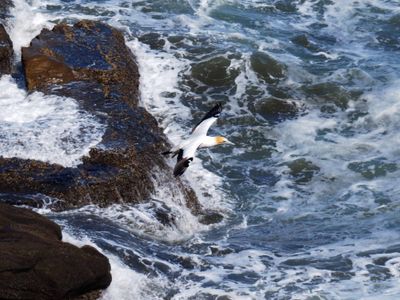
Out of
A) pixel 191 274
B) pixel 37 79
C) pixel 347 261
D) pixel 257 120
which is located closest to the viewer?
pixel 191 274

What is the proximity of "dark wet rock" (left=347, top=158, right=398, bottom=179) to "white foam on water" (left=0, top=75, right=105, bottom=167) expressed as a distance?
12.8 feet

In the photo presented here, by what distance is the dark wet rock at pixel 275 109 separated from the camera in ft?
43.0

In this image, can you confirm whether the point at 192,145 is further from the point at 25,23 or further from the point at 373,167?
the point at 25,23

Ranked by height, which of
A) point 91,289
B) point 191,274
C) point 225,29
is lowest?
point 225,29

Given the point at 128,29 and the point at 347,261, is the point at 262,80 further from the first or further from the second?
the point at 347,261

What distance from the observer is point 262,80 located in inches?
561

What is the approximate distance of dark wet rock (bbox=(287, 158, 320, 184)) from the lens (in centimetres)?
1127

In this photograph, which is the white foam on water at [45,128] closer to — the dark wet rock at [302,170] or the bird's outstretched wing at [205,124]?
the bird's outstretched wing at [205,124]

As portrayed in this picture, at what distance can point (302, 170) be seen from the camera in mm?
11516

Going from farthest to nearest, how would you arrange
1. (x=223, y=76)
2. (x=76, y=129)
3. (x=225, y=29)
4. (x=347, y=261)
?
(x=225, y=29)
(x=223, y=76)
(x=76, y=129)
(x=347, y=261)

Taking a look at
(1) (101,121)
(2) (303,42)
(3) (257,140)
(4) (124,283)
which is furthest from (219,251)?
(2) (303,42)

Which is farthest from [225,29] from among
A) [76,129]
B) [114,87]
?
[76,129]

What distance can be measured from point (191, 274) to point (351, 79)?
7.81 meters

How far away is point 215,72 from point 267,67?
1044mm
